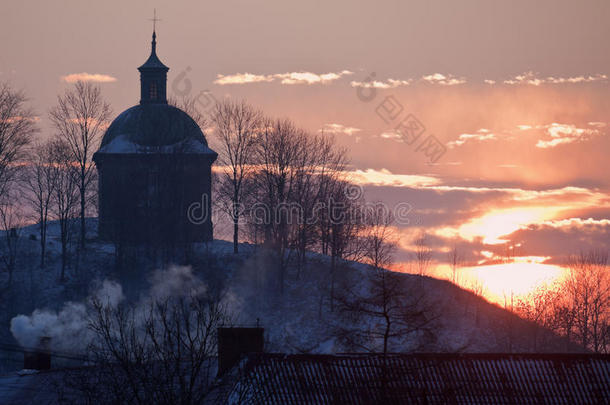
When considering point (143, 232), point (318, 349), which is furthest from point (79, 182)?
point (318, 349)

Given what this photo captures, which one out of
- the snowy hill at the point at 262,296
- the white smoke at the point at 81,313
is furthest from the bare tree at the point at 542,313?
the white smoke at the point at 81,313

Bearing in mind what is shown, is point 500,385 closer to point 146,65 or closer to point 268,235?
point 268,235

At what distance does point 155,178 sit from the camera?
62781 millimetres

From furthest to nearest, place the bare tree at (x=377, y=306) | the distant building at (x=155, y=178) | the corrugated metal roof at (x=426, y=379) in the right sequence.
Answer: the distant building at (x=155, y=178), the bare tree at (x=377, y=306), the corrugated metal roof at (x=426, y=379)

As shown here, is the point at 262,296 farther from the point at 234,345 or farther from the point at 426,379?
the point at 426,379

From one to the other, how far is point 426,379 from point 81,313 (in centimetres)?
3170

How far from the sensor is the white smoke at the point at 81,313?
160 feet

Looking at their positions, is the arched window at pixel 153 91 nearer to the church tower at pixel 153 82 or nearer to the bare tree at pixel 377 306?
the church tower at pixel 153 82

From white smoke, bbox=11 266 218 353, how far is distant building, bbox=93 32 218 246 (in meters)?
3.91

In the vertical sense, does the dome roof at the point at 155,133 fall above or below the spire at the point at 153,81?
below

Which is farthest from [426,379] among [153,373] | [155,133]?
[155,133]

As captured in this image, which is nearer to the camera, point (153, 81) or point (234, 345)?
point (234, 345)

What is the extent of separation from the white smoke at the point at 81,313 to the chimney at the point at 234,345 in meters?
14.8

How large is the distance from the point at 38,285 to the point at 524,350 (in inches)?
1160
